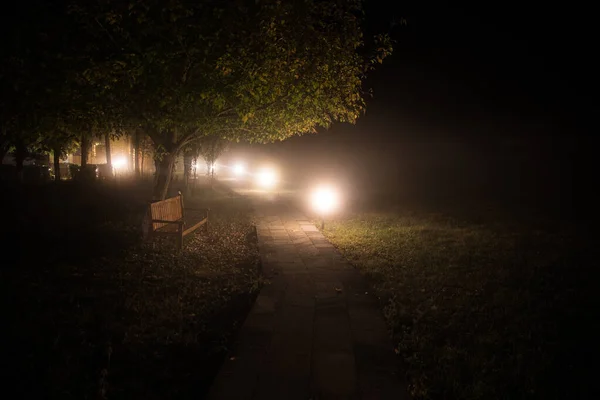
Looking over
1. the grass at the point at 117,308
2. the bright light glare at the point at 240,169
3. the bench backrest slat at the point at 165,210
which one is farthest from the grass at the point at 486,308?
the bright light glare at the point at 240,169

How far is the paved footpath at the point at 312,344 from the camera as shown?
11.4 ft

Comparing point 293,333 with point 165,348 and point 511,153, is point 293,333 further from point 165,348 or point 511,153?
point 511,153

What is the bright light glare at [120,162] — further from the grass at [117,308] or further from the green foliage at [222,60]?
the green foliage at [222,60]

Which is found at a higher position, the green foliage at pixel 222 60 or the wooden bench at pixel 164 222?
the green foliage at pixel 222 60

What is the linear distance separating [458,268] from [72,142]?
8.58 meters

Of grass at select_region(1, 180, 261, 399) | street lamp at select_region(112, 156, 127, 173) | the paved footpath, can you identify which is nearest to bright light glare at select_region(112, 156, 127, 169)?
street lamp at select_region(112, 156, 127, 173)

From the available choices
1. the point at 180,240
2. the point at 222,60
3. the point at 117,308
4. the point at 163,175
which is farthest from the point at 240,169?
the point at 117,308

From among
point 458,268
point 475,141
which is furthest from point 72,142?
point 475,141

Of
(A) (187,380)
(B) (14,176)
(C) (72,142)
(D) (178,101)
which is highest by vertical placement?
(D) (178,101)

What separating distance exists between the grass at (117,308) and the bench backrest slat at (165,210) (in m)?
0.63

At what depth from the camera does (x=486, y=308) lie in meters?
5.53

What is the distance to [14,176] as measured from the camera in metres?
19.2

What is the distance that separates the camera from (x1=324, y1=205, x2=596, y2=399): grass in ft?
12.3

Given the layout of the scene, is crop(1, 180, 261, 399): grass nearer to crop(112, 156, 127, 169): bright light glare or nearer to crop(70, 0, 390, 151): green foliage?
crop(70, 0, 390, 151): green foliage
